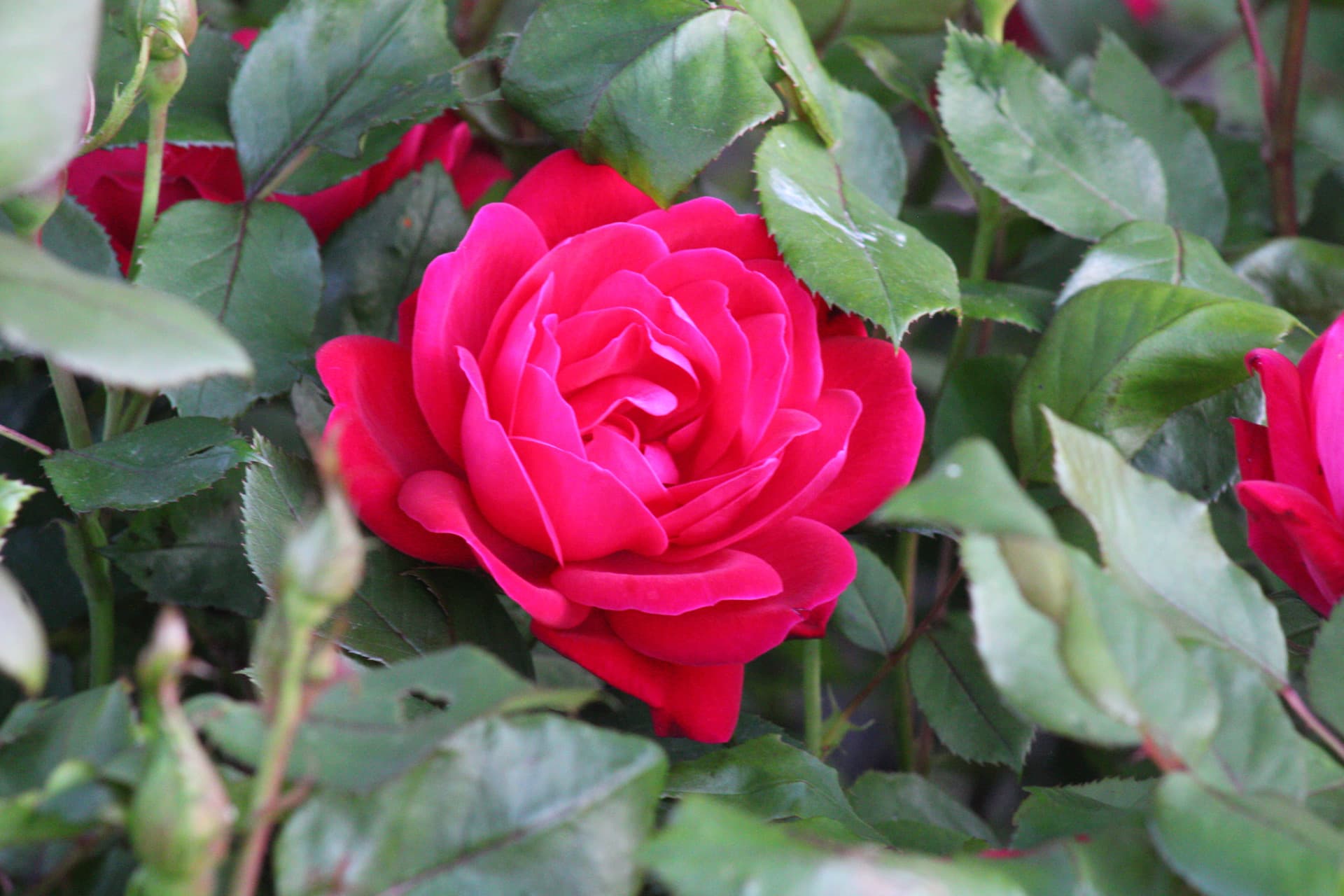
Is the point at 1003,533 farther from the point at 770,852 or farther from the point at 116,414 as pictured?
the point at 116,414

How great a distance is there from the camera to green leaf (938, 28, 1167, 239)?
17.1 inches

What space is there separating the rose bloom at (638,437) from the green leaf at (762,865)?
0.31ft

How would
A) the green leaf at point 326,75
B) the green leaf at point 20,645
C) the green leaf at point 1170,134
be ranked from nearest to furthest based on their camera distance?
the green leaf at point 20,645 → the green leaf at point 326,75 → the green leaf at point 1170,134

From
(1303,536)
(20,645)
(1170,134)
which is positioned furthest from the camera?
(1170,134)

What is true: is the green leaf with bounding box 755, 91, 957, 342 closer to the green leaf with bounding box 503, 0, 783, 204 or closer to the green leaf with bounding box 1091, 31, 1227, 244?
the green leaf with bounding box 503, 0, 783, 204

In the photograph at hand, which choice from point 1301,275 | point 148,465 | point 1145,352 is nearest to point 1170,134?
point 1301,275

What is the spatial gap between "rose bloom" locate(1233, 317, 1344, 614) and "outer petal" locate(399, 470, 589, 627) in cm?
18

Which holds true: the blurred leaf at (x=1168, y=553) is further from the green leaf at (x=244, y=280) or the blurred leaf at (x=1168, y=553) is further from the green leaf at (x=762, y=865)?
the green leaf at (x=244, y=280)

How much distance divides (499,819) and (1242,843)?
13 centimetres

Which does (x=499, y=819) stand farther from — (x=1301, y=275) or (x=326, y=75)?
(x=1301, y=275)

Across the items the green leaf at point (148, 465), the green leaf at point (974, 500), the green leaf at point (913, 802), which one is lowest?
the green leaf at point (913, 802)

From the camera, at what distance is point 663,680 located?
31 centimetres

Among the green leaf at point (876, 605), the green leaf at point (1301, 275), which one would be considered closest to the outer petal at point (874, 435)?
the green leaf at point (876, 605)

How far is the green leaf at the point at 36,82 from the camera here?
195mm
